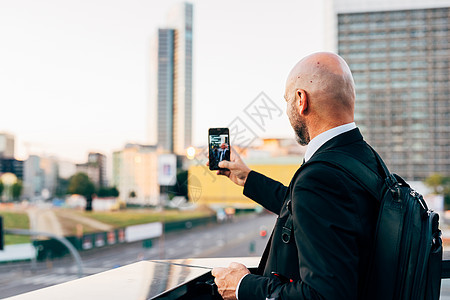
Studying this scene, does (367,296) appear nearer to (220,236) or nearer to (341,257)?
(341,257)

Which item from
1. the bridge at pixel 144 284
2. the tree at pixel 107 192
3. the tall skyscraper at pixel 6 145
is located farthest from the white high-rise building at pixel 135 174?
the bridge at pixel 144 284

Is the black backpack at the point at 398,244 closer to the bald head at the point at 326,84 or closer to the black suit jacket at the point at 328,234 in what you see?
the black suit jacket at the point at 328,234

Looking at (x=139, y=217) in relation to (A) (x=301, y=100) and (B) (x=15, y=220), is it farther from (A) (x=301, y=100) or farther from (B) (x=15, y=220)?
(A) (x=301, y=100)

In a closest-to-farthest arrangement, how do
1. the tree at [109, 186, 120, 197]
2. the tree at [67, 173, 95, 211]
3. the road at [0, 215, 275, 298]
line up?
the road at [0, 215, 275, 298], the tree at [67, 173, 95, 211], the tree at [109, 186, 120, 197]

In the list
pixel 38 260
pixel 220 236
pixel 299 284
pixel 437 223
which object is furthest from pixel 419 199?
pixel 220 236

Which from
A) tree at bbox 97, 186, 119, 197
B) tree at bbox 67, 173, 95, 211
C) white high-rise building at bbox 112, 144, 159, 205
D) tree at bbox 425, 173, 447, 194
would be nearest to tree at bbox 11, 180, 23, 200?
tree at bbox 67, 173, 95, 211

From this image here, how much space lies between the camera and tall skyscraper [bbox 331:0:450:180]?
58125mm

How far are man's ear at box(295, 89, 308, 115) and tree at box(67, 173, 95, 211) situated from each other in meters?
65.4

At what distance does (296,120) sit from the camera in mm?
1020

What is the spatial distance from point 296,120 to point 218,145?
0.44 m

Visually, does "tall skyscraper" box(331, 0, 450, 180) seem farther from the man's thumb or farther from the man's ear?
the man's ear

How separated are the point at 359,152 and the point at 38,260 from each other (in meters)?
46.0

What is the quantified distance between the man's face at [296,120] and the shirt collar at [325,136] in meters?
0.03

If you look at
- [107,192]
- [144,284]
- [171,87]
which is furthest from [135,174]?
[144,284]
